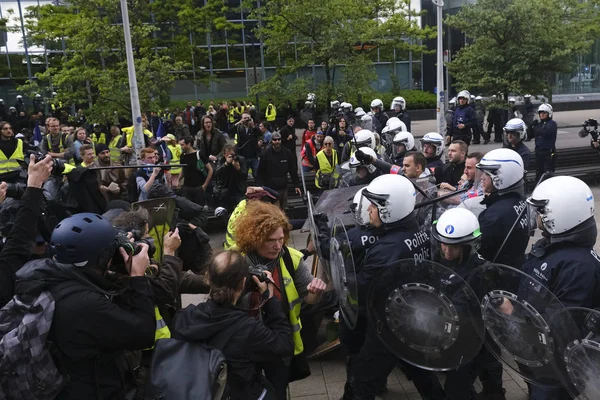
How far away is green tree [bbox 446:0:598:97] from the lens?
16797mm

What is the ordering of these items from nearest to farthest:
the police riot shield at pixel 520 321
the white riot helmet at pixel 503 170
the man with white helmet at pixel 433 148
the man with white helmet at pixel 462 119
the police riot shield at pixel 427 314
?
the police riot shield at pixel 520 321, the police riot shield at pixel 427 314, the white riot helmet at pixel 503 170, the man with white helmet at pixel 433 148, the man with white helmet at pixel 462 119

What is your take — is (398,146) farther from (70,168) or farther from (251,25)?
(251,25)

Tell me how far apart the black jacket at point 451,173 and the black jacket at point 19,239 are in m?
5.03

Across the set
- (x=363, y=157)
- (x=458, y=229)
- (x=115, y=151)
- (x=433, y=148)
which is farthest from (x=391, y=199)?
(x=115, y=151)

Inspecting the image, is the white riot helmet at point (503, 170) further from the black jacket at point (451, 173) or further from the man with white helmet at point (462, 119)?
the man with white helmet at point (462, 119)

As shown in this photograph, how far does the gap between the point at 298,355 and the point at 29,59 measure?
31.2 m

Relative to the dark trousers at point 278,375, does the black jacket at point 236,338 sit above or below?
above

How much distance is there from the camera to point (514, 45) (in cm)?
1706

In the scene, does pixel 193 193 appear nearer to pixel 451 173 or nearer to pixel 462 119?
pixel 451 173

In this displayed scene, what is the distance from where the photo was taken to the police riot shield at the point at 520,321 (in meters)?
2.87

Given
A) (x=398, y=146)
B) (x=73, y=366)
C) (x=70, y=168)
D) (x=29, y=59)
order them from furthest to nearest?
1. (x=29, y=59)
2. (x=398, y=146)
3. (x=70, y=168)
4. (x=73, y=366)

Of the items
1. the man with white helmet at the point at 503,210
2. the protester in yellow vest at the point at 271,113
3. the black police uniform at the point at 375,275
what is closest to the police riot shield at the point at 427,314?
the black police uniform at the point at 375,275

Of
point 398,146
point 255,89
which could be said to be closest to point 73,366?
point 398,146

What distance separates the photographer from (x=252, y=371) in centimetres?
279
